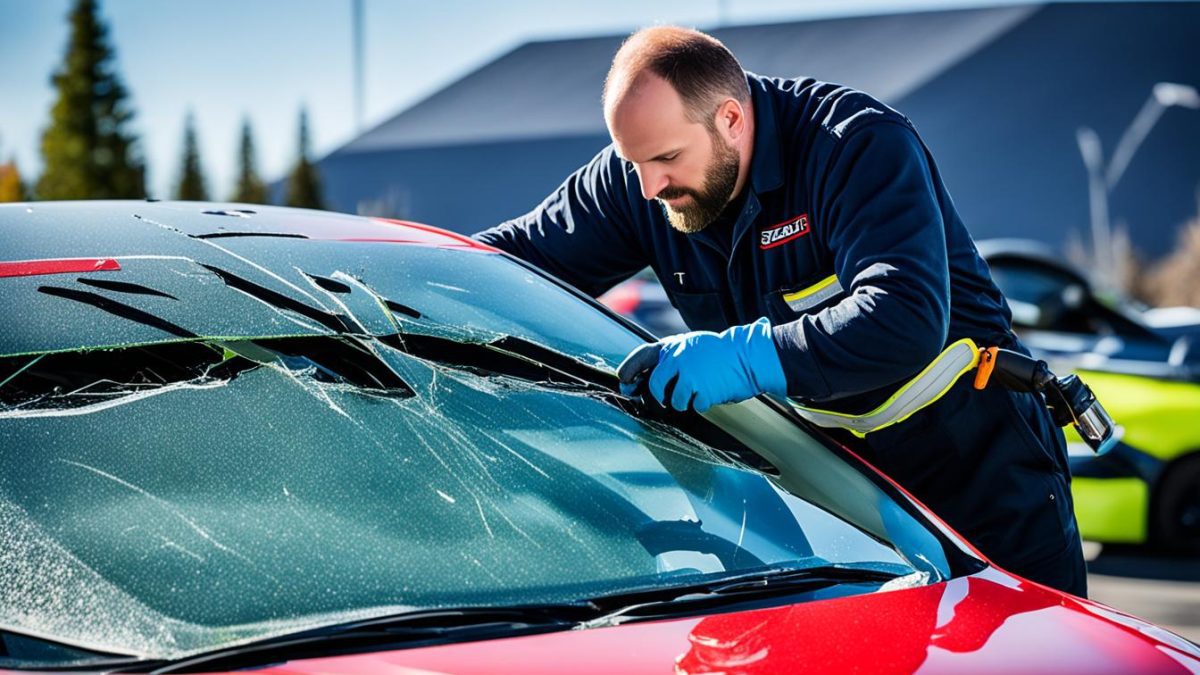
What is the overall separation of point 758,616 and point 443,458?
0.51 metres


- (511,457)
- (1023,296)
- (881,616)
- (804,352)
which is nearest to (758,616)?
(881,616)

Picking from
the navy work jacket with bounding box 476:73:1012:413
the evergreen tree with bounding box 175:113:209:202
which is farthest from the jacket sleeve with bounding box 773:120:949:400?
the evergreen tree with bounding box 175:113:209:202

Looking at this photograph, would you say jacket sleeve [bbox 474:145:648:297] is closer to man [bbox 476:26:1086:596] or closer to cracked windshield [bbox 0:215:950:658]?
man [bbox 476:26:1086:596]

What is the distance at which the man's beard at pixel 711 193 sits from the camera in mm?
2566

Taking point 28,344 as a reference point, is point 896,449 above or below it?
below

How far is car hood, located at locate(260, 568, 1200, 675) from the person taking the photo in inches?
59.2

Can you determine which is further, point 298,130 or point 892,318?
point 298,130

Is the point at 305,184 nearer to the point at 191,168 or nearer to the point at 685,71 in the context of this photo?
the point at 191,168

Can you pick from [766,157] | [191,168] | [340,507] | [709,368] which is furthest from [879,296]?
[191,168]

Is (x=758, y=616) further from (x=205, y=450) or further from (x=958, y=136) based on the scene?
(x=958, y=136)

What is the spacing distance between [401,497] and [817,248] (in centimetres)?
99

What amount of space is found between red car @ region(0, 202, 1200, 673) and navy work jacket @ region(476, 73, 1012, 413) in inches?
6.9

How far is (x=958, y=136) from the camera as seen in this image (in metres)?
54.7

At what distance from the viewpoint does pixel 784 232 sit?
2570 mm
